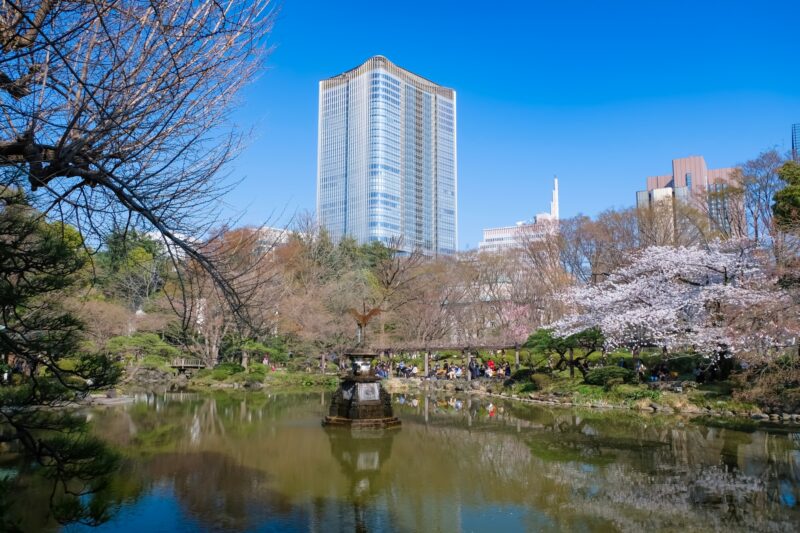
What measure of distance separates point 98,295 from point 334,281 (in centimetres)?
1265

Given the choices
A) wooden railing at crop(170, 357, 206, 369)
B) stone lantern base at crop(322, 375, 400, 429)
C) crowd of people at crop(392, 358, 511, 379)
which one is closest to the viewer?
stone lantern base at crop(322, 375, 400, 429)

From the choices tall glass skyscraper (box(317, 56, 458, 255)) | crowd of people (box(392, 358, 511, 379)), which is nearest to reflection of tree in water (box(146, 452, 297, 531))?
crowd of people (box(392, 358, 511, 379))

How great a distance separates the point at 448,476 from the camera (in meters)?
8.58

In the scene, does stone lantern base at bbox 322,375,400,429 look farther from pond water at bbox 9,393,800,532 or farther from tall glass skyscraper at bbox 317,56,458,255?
tall glass skyscraper at bbox 317,56,458,255

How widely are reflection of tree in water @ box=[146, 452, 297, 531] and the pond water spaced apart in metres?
0.03

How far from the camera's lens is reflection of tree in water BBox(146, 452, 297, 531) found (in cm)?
642

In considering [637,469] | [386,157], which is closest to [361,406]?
[637,469]

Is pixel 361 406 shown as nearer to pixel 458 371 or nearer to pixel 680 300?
pixel 680 300

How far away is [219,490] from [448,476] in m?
3.35

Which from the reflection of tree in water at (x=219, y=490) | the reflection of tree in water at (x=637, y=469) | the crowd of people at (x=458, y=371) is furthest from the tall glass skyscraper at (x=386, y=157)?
the reflection of tree in water at (x=219, y=490)

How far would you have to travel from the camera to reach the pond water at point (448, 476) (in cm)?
644

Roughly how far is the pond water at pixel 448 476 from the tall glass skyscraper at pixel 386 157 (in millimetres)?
56943

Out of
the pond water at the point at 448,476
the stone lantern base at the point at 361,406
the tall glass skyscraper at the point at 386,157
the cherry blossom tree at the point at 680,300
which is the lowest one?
the pond water at the point at 448,476

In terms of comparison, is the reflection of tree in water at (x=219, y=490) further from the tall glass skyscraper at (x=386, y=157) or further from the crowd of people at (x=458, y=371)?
the tall glass skyscraper at (x=386, y=157)
